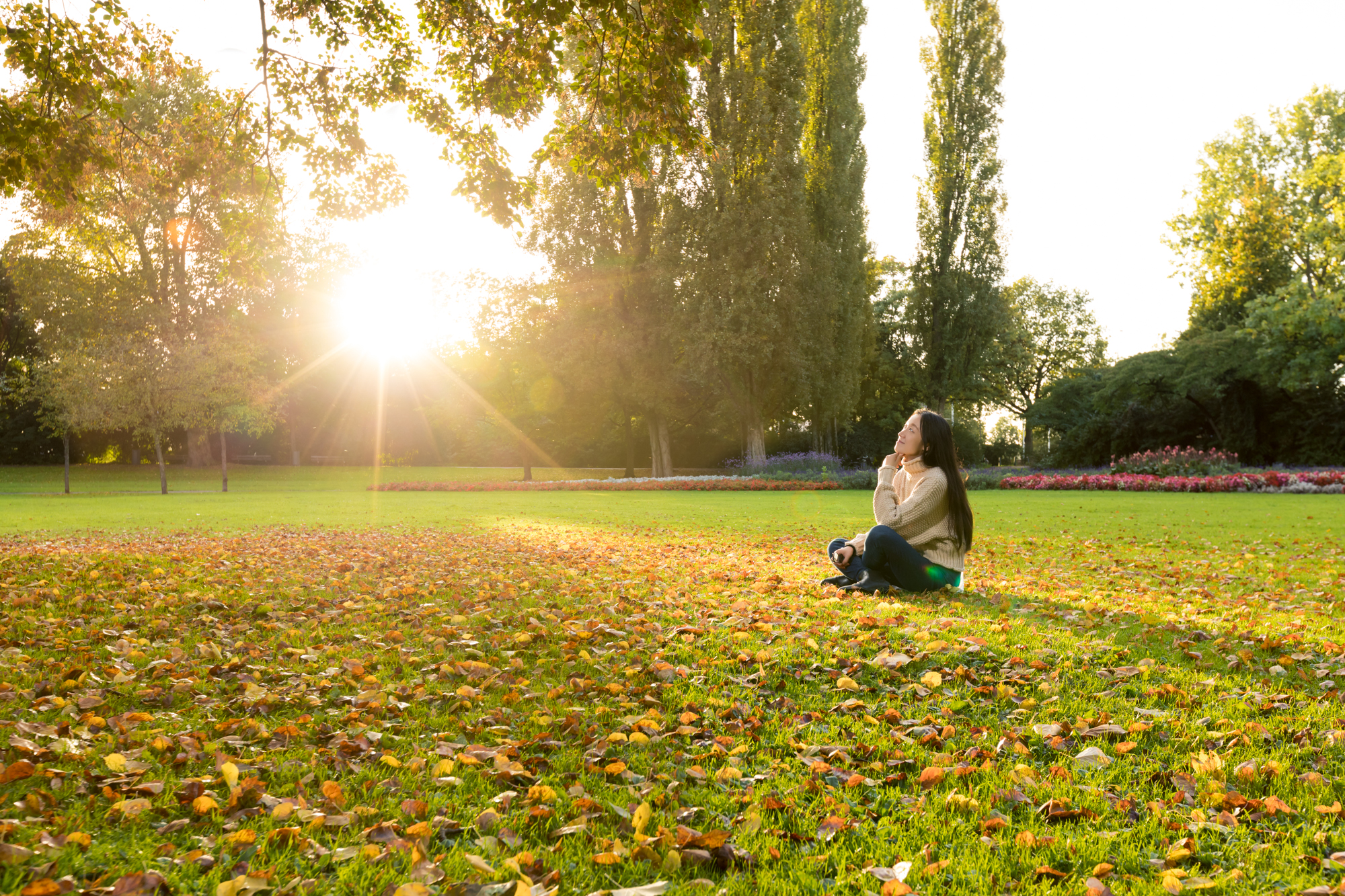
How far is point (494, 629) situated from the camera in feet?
16.9

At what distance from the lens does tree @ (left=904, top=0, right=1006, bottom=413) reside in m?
33.8

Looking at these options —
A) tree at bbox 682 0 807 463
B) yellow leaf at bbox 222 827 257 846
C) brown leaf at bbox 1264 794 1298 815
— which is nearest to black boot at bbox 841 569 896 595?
brown leaf at bbox 1264 794 1298 815

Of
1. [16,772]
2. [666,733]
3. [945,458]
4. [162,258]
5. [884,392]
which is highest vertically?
[162,258]

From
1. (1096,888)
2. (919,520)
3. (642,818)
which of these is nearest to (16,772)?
(642,818)

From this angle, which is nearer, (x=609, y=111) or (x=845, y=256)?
(x=609, y=111)

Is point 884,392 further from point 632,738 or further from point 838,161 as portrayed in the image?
point 632,738

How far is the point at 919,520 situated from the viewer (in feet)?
19.4

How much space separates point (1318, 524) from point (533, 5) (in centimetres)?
1373

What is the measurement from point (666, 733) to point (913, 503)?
10.6 ft

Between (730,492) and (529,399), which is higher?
(529,399)

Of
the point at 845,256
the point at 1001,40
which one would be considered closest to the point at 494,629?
the point at 845,256

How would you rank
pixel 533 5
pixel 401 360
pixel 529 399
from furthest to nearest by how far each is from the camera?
pixel 401 360 < pixel 529 399 < pixel 533 5

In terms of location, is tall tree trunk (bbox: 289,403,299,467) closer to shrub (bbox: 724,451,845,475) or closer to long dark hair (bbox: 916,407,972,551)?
shrub (bbox: 724,451,845,475)

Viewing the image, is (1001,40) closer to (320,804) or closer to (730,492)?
(730,492)
